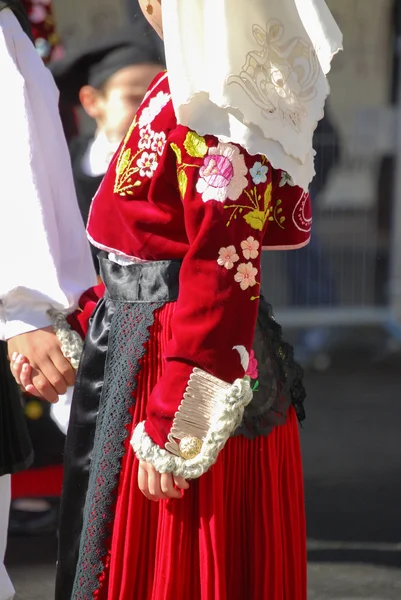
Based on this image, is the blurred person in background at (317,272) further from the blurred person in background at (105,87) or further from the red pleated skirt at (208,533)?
the red pleated skirt at (208,533)

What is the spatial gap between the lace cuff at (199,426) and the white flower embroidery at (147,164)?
0.38 metres

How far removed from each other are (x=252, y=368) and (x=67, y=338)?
45 centimetres

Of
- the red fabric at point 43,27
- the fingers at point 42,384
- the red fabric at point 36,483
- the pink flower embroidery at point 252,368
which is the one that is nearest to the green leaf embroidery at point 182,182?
the pink flower embroidery at point 252,368

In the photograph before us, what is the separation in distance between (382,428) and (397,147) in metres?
2.61

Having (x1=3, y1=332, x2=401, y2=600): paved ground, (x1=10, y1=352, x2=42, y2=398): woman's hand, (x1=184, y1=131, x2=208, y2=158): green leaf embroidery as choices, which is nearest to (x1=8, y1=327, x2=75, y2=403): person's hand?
(x1=10, y1=352, x2=42, y2=398): woman's hand

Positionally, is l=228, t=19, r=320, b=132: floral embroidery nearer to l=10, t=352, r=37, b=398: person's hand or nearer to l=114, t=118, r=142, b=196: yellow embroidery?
l=114, t=118, r=142, b=196: yellow embroidery

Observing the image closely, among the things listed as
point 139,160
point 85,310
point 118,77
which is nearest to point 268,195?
point 139,160

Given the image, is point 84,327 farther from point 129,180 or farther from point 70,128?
point 70,128

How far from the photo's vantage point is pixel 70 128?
344 cm

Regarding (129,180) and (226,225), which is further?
(129,180)

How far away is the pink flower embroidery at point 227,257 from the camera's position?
1.69 meters

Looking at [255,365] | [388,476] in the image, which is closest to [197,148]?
[255,365]

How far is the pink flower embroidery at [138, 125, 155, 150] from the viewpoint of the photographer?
1.81m

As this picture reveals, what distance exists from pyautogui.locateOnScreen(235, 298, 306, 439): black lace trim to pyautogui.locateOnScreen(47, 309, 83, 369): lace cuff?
1.32ft
